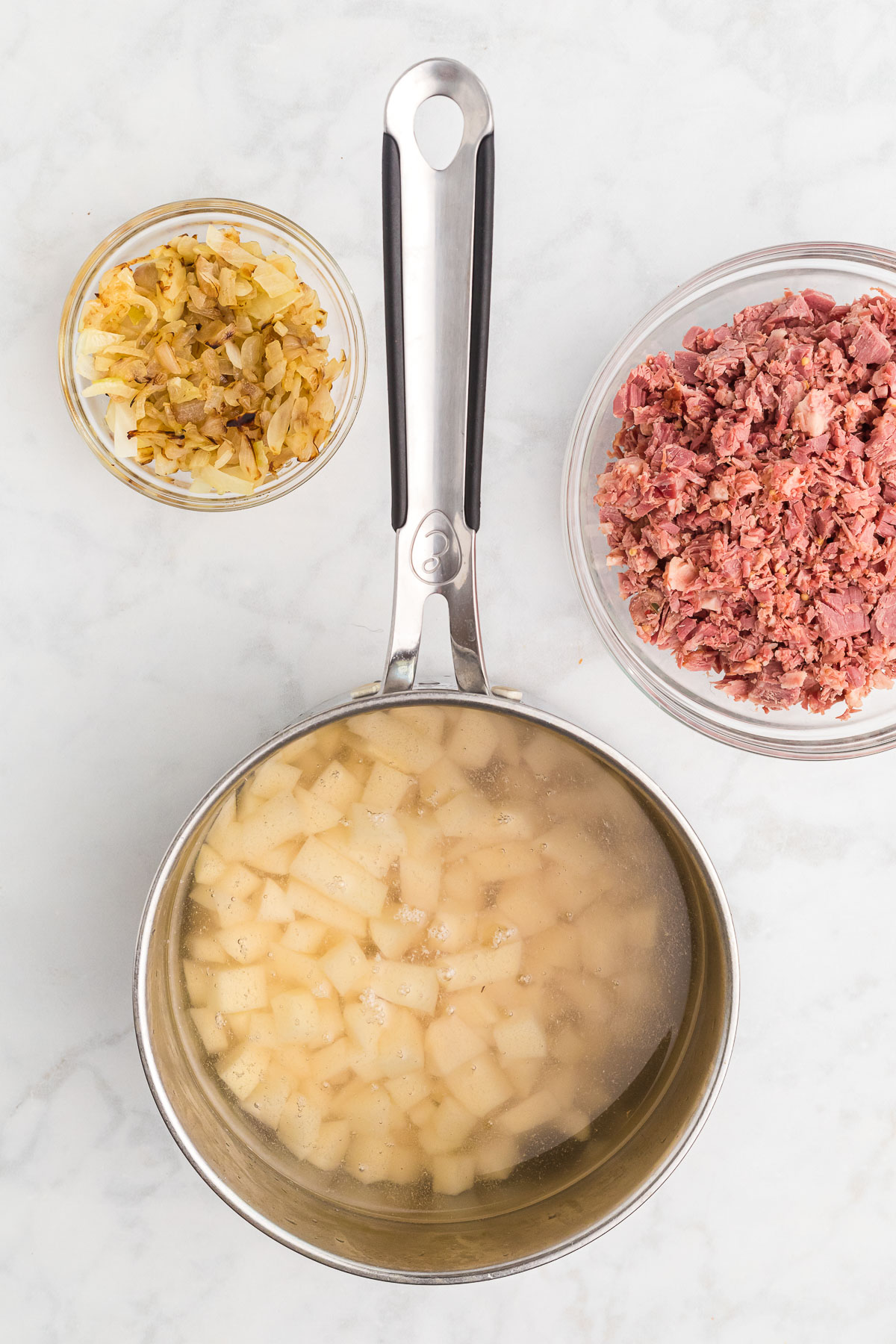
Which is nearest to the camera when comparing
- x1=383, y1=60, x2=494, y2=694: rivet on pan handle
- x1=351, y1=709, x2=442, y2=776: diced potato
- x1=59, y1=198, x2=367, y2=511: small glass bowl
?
x1=383, y1=60, x2=494, y2=694: rivet on pan handle

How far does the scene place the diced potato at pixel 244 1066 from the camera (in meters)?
1.04

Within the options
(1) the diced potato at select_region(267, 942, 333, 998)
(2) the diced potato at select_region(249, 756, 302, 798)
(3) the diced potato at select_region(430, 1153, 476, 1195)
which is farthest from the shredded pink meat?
(3) the diced potato at select_region(430, 1153, 476, 1195)

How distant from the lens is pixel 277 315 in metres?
1.07

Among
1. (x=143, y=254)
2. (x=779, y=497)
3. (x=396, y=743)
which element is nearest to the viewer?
(x=779, y=497)

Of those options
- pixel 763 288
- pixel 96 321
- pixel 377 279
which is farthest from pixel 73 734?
pixel 763 288

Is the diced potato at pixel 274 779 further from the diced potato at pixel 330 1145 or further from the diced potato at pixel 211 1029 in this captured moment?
the diced potato at pixel 330 1145

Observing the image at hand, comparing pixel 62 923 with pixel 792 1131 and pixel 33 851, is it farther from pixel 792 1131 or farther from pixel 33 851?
pixel 792 1131

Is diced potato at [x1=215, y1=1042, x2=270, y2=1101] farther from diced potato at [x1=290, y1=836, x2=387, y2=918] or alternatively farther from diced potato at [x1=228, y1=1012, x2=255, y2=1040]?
diced potato at [x1=290, y1=836, x2=387, y2=918]

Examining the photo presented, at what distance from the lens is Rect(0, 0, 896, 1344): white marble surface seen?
1179mm

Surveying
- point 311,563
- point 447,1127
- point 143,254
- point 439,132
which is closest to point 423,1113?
point 447,1127

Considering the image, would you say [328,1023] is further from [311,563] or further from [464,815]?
[311,563]

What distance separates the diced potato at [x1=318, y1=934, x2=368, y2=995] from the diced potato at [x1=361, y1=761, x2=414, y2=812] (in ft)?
0.50

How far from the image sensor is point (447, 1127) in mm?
1062

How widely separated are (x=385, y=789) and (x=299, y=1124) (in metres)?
0.41
